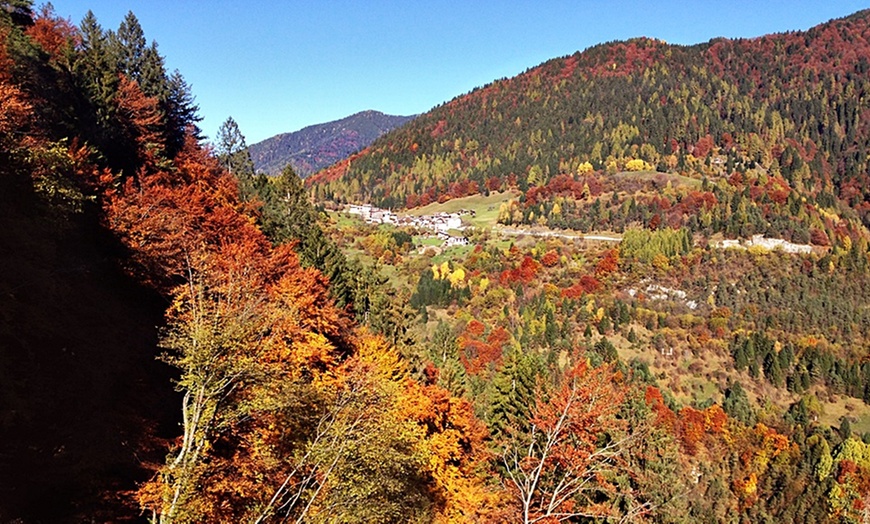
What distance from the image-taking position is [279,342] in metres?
24.2

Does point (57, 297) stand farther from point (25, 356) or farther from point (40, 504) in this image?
point (40, 504)

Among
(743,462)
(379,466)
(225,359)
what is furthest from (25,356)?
(743,462)

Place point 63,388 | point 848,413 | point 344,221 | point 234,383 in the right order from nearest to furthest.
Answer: point 234,383
point 63,388
point 848,413
point 344,221

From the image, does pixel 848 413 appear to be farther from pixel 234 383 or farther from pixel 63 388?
pixel 63 388

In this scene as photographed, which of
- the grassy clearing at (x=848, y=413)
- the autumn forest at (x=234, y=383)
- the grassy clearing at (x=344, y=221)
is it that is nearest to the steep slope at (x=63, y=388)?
the autumn forest at (x=234, y=383)

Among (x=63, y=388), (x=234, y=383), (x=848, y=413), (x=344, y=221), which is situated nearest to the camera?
(x=234, y=383)

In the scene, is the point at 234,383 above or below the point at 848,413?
above

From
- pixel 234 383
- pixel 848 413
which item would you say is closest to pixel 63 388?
pixel 234 383

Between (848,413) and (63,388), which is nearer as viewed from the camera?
(63,388)

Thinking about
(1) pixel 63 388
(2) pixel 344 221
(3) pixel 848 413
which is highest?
(2) pixel 344 221

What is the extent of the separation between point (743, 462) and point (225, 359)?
124m

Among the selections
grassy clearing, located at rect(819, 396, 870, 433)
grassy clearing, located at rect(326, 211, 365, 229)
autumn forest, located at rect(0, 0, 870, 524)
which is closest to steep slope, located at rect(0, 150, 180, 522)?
autumn forest, located at rect(0, 0, 870, 524)

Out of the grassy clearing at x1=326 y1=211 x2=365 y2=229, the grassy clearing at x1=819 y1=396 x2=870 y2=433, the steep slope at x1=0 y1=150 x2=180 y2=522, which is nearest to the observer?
the steep slope at x1=0 y1=150 x2=180 y2=522

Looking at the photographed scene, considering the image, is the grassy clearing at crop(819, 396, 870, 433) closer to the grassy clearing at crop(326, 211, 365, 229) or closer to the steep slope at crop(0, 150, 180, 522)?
the grassy clearing at crop(326, 211, 365, 229)
